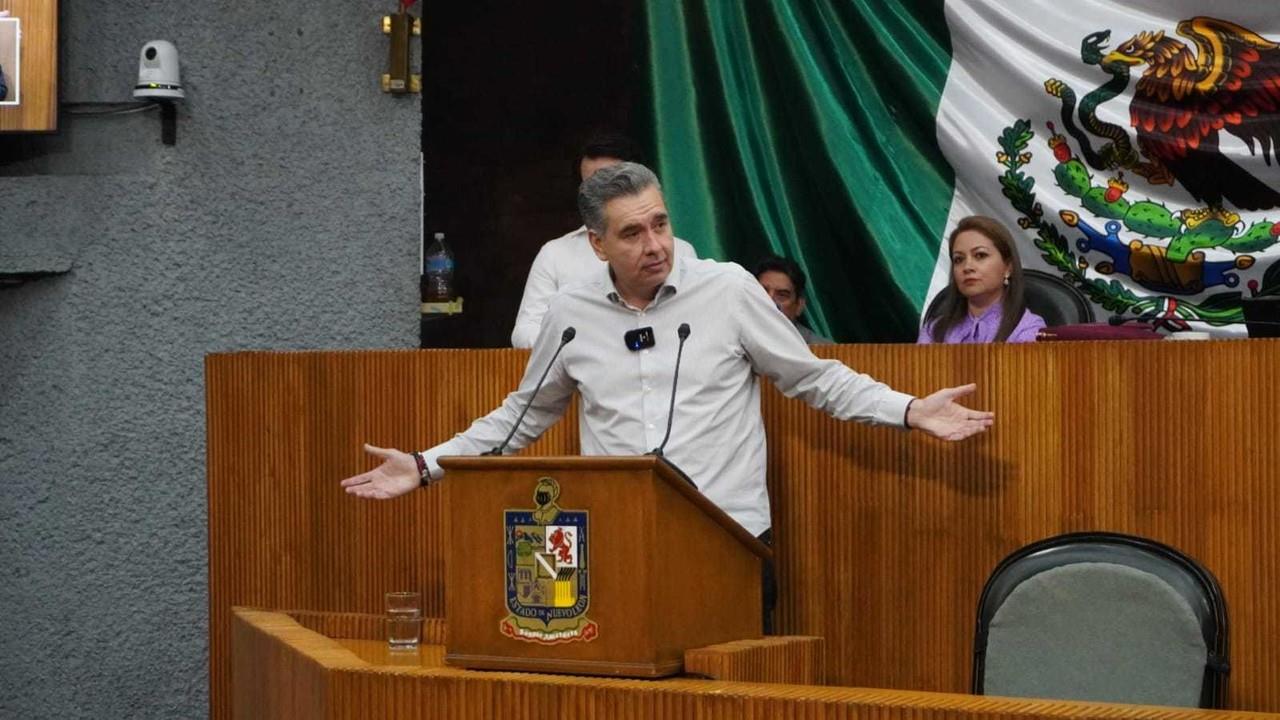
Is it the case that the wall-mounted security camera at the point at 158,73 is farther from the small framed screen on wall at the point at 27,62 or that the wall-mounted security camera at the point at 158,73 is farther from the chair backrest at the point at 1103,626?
the chair backrest at the point at 1103,626

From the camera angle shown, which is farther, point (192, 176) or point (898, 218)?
point (192, 176)

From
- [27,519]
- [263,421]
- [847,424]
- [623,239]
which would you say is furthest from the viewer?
[27,519]

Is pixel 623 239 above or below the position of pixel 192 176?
below

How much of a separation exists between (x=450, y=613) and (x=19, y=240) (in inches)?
120

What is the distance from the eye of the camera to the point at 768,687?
261cm

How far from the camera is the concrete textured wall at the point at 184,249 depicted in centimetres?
547

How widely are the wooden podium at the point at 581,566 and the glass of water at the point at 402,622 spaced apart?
0.46m

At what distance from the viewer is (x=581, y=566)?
2.91 metres

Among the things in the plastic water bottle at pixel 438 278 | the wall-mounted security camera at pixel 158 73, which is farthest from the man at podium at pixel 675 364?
the wall-mounted security camera at pixel 158 73

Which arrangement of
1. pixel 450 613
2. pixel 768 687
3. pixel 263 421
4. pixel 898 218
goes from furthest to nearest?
pixel 898 218, pixel 263 421, pixel 450 613, pixel 768 687

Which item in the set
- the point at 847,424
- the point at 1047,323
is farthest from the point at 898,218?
the point at 847,424

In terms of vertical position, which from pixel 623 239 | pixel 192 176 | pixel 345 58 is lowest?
pixel 623 239

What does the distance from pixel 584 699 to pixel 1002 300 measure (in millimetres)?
2206

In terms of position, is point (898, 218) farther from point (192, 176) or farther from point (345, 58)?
point (192, 176)
